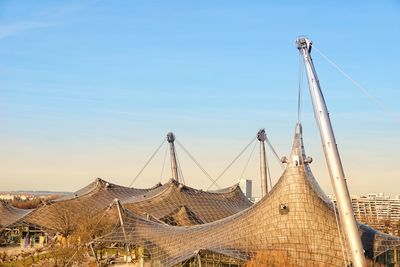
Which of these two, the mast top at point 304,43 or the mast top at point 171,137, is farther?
the mast top at point 171,137

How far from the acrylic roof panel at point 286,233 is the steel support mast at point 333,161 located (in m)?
4.02

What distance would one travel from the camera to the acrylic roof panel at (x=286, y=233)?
82.6ft

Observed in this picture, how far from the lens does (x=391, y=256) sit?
2841cm

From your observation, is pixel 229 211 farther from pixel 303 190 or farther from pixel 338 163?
pixel 338 163

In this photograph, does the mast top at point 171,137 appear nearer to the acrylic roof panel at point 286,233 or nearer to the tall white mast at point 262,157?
the tall white mast at point 262,157

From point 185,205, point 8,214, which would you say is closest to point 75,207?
point 8,214

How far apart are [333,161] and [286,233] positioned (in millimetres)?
7696

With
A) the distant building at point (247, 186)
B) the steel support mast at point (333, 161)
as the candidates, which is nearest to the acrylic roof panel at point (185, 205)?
the steel support mast at point (333, 161)

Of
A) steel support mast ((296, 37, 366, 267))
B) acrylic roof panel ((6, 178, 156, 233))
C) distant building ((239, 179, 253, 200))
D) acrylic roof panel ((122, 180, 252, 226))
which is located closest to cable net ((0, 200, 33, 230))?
acrylic roof panel ((6, 178, 156, 233))

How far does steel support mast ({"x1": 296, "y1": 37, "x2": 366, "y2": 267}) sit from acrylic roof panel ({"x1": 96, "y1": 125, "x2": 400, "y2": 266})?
4018mm

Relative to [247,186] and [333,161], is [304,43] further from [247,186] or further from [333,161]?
[247,186]

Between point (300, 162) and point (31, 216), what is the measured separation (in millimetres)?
36127

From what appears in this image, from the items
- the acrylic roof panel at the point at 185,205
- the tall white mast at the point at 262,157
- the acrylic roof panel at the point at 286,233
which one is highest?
the tall white mast at the point at 262,157

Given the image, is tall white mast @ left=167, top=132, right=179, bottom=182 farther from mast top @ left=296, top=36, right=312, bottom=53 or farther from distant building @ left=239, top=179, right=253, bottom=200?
distant building @ left=239, top=179, right=253, bottom=200
